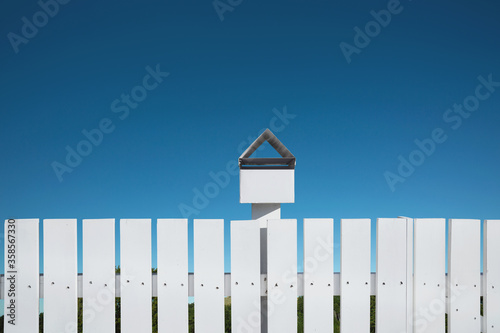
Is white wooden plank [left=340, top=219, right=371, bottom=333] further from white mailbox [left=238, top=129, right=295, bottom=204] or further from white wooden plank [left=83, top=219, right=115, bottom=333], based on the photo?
white wooden plank [left=83, top=219, right=115, bottom=333]

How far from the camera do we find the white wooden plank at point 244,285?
2.34 meters

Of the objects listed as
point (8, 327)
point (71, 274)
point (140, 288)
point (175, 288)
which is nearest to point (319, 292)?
point (175, 288)

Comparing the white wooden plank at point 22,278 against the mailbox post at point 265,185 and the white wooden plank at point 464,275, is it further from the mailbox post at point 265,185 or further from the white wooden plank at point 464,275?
the white wooden plank at point 464,275

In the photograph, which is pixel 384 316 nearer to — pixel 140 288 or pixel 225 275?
pixel 225 275

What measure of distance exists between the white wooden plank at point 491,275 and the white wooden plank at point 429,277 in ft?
1.14

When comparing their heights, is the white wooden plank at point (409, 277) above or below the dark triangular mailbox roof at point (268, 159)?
below

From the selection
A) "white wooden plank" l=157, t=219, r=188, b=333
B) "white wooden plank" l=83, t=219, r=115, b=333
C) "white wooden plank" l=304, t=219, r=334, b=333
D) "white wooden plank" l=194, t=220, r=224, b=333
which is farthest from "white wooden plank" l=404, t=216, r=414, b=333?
"white wooden plank" l=83, t=219, r=115, b=333

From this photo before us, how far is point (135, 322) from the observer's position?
7.66ft

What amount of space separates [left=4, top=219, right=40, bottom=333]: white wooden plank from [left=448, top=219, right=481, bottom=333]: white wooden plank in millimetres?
2989

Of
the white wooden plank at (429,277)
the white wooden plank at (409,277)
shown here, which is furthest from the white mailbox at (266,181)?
the white wooden plank at (429,277)

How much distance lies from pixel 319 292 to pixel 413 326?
756 millimetres

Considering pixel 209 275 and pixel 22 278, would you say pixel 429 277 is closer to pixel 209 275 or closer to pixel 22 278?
pixel 209 275

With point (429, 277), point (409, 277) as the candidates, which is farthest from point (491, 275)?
point (409, 277)

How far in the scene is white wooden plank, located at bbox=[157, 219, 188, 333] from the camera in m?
Result: 2.32
